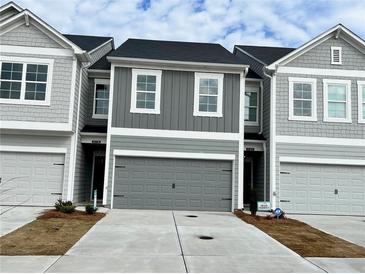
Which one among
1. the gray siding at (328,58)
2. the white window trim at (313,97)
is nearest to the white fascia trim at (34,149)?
the white window trim at (313,97)

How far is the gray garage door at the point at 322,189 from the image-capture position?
1639 cm

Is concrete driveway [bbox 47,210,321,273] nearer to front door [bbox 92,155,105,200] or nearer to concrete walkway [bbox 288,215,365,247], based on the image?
concrete walkway [bbox 288,215,365,247]

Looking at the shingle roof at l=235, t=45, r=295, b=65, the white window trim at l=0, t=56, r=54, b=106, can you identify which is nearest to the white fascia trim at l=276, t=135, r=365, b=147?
the shingle roof at l=235, t=45, r=295, b=65

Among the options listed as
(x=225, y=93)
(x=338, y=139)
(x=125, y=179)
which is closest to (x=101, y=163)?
(x=125, y=179)

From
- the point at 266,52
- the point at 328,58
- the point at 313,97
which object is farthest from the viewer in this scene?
the point at 266,52

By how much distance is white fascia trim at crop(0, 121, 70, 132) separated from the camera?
1511cm

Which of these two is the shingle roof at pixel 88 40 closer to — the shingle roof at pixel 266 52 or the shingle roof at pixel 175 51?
the shingle roof at pixel 175 51

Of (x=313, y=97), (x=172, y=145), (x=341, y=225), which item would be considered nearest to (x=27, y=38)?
(x=172, y=145)

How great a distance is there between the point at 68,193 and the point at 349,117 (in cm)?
1212

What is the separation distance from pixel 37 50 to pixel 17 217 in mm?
6791

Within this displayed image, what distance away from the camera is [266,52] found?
68.9 feet

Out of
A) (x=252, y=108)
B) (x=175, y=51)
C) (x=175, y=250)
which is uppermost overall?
(x=175, y=51)

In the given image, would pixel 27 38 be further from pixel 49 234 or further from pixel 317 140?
pixel 317 140

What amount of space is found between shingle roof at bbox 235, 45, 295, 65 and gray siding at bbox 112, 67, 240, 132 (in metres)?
2.98
